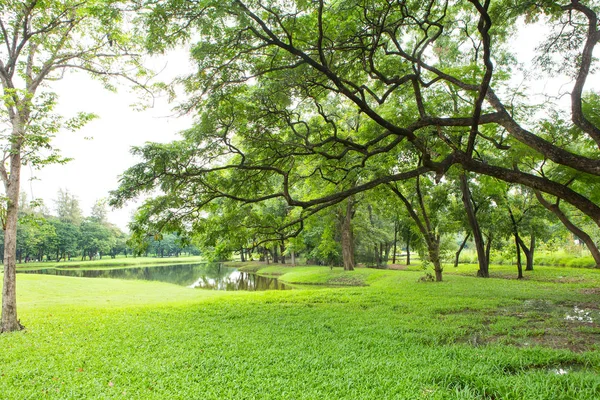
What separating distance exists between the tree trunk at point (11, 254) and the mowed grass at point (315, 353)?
53cm

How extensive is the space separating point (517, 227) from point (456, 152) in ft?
39.9

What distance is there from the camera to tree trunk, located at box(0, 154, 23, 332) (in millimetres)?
7082

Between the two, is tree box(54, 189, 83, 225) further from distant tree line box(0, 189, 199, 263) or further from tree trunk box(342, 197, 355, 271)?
tree trunk box(342, 197, 355, 271)

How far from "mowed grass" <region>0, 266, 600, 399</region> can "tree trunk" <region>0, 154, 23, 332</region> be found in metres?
0.53

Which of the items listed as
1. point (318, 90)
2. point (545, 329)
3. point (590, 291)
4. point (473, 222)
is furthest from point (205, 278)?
point (545, 329)

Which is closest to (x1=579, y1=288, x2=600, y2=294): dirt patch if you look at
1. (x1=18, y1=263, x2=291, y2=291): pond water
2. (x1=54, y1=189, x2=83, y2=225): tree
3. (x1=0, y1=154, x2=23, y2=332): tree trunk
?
(x1=18, y1=263, x2=291, y2=291): pond water

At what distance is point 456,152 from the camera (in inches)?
302

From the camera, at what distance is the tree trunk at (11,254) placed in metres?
7.08

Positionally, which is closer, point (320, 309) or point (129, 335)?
point (129, 335)

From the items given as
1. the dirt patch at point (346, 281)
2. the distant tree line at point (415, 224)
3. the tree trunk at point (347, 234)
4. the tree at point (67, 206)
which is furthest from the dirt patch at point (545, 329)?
the tree at point (67, 206)

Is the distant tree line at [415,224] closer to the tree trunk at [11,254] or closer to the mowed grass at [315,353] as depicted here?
the mowed grass at [315,353]

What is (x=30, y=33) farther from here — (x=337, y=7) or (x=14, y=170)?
(x=337, y=7)

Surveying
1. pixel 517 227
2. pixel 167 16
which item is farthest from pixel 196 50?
pixel 517 227

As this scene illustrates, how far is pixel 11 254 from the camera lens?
23.8 feet
